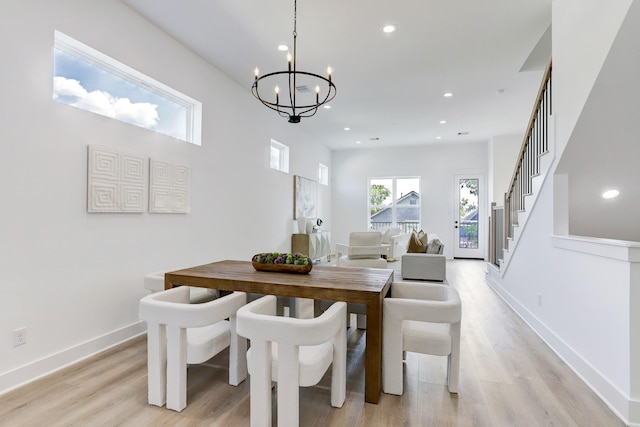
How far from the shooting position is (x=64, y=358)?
2445 millimetres

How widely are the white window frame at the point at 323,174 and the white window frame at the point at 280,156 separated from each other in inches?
82.8

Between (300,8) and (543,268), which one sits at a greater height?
(300,8)

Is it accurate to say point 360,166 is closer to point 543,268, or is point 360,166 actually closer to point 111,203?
point 543,268

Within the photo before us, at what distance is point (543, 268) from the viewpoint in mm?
3162

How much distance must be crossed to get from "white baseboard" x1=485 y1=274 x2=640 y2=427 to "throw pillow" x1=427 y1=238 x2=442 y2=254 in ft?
6.91

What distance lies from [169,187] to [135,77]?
1.07 metres

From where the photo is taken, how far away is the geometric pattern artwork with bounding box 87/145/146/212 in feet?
8.62

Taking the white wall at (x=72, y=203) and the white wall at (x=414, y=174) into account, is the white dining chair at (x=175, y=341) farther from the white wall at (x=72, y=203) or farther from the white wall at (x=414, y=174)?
the white wall at (x=414, y=174)

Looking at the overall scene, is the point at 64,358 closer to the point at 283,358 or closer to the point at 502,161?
the point at 283,358

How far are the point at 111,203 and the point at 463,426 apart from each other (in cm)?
295

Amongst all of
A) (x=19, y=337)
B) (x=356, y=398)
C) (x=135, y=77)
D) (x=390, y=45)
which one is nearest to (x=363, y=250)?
(x=390, y=45)

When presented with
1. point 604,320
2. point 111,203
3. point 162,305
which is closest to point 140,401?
point 162,305

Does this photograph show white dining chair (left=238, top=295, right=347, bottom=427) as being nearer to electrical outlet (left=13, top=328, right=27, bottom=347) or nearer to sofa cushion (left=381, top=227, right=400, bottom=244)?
electrical outlet (left=13, top=328, right=27, bottom=347)

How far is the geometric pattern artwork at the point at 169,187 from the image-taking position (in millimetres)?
3207
